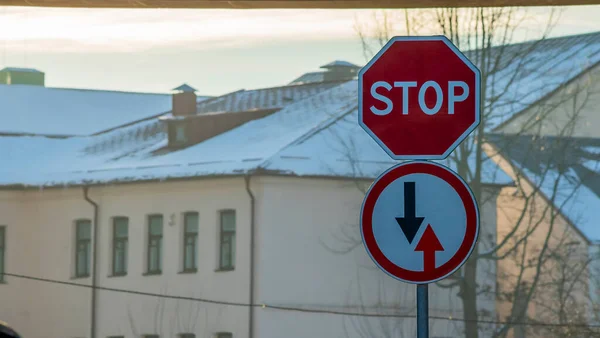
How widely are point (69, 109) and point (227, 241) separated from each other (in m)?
4.03

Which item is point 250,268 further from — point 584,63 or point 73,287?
point 584,63

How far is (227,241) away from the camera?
2523 centimetres

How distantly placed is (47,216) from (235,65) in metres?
4.88

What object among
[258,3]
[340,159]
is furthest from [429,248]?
[340,159]

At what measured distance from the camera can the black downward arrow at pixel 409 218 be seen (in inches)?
206

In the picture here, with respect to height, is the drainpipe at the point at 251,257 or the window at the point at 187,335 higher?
the drainpipe at the point at 251,257

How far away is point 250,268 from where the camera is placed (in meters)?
24.6

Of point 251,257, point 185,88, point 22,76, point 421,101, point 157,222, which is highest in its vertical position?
point 22,76

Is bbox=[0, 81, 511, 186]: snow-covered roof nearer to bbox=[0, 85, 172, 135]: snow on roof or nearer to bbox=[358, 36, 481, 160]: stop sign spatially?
bbox=[0, 85, 172, 135]: snow on roof

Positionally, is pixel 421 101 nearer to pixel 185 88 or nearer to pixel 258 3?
pixel 258 3

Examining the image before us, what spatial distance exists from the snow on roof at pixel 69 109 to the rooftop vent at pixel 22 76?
0.11 m

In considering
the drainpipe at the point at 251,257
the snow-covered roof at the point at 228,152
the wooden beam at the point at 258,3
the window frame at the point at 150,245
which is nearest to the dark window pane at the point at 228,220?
the drainpipe at the point at 251,257

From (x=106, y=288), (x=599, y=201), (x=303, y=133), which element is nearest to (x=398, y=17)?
(x=303, y=133)

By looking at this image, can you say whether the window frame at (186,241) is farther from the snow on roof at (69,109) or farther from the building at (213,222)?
the snow on roof at (69,109)
